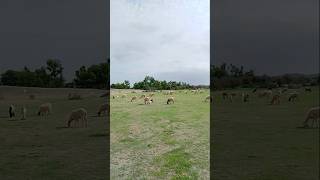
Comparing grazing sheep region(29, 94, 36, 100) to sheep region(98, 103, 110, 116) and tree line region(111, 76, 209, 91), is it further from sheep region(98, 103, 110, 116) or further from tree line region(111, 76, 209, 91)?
tree line region(111, 76, 209, 91)

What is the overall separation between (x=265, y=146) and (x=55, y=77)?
87.2 feet

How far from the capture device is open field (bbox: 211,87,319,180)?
12.9m

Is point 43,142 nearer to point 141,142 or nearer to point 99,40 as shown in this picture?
point 141,142

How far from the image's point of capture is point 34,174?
12695mm

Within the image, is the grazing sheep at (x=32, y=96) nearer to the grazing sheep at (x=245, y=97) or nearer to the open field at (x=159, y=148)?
the open field at (x=159, y=148)

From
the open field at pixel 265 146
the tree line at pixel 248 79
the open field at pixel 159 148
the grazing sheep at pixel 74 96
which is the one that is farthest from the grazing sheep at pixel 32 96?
A: the open field at pixel 265 146

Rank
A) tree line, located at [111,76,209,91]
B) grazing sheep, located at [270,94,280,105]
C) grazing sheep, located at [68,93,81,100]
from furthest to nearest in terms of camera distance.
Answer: tree line, located at [111,76,209,91] < grazing sheep, located at [68,93,81,100] < grazing sheep, located at [270,94,280,105]

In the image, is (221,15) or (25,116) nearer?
(25,116)

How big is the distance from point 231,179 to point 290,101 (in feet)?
69.5

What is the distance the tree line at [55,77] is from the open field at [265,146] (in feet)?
47.8

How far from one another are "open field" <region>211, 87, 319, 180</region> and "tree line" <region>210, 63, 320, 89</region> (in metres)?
1.94

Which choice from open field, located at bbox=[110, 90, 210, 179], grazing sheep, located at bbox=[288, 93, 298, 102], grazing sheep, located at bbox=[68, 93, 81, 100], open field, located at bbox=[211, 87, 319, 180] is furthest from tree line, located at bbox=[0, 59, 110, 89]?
open field, located at bbox=[211, 87, 319, 180]

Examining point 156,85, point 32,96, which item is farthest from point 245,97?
point 156,85

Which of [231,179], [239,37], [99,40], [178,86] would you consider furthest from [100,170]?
[178,86]
